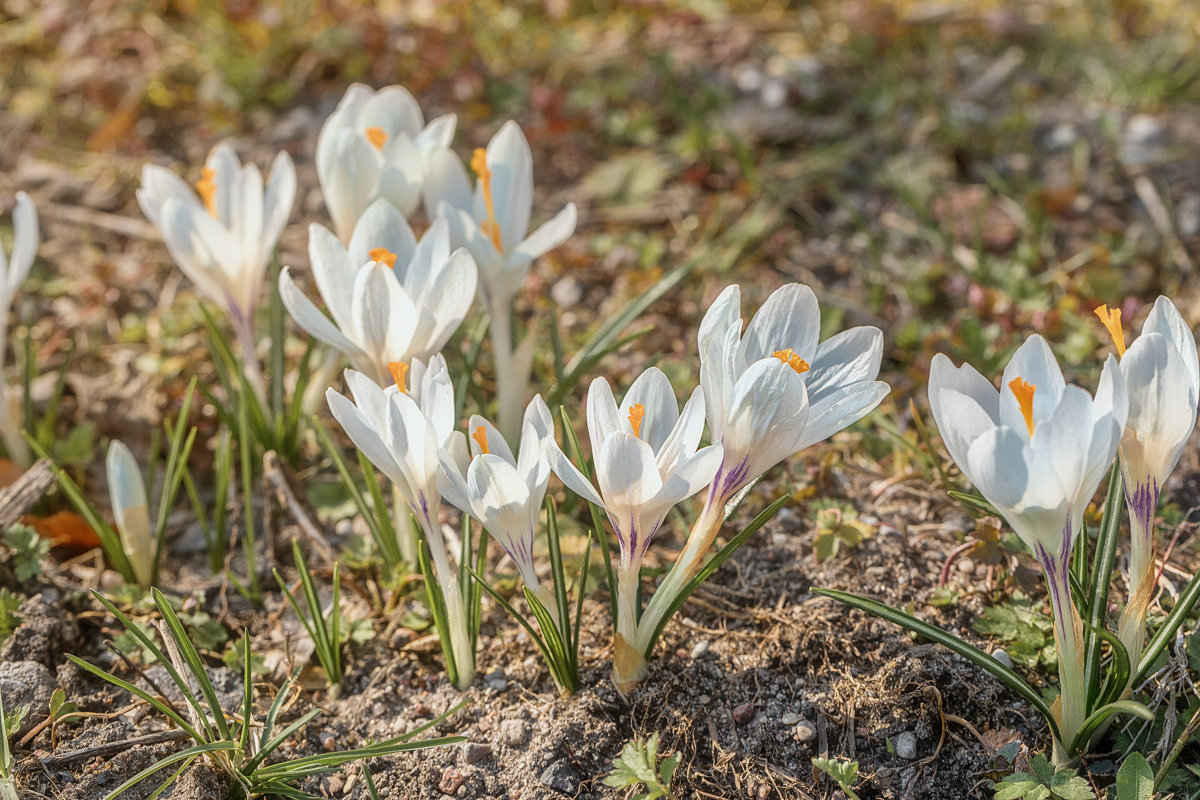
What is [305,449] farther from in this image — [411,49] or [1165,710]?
[411,49]

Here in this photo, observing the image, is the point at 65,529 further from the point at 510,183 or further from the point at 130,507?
the point at 510,183

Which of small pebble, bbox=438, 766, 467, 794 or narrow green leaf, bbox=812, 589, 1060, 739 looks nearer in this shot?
narrow green leaf, bbox=812, 589, 1060, 739

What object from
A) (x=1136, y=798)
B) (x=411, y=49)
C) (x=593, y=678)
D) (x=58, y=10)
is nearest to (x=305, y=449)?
(x=593, y=678)

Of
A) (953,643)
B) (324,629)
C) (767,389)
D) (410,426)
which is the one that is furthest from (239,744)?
(953,643)

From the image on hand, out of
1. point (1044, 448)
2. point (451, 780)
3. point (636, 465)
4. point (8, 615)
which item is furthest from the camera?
point (8, 615)

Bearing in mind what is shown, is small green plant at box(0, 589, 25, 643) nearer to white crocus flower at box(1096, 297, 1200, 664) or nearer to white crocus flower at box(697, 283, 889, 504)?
white crocus flower at box(697, 283, 889, 504)

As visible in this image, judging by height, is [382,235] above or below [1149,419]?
above

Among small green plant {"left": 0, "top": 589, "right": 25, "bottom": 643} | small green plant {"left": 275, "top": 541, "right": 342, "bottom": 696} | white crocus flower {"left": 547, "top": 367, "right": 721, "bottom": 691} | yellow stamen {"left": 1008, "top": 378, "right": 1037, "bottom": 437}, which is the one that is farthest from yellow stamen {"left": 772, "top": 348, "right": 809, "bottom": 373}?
small green plant {"left": 0, "top": 589, "right": 25, "bottom": 643}

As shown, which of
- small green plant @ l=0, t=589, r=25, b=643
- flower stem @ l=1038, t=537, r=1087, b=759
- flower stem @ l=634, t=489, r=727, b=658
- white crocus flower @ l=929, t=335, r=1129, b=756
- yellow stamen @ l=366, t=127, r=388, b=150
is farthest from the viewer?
yellow stamen @ l=366, t=127, r=388, b=150
